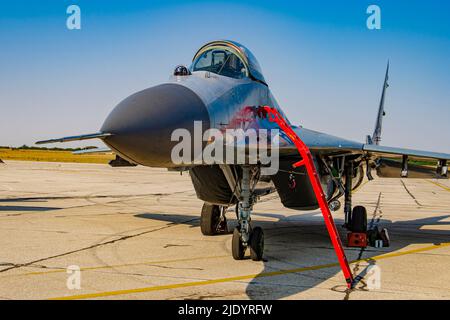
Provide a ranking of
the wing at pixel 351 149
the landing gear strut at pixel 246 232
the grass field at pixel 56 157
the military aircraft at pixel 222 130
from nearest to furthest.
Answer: the military aircraft at pixel 222 130 < the landing gear strut at pixel 246 232 < the wing at pixel 351 149 < the grass field at pixel 56 157

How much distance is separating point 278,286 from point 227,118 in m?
2.61

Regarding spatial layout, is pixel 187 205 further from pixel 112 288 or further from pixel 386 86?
pixel 112 288

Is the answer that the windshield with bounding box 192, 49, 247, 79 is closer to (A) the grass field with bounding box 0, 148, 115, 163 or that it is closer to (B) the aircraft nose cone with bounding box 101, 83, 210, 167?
(B) the aircraft nose cone with bounding box 101, 83, 210, 167

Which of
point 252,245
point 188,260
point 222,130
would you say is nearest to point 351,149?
point 252,245

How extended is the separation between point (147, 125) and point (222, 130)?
1895mm

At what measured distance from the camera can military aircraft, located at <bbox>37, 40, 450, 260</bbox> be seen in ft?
17.6

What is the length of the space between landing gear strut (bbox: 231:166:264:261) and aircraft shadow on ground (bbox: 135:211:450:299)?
0.29 m

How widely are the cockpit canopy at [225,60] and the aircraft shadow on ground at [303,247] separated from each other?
11.0 ft

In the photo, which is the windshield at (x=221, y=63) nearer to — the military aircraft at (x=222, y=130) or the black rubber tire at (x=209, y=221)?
the military aircraft at (x=222, y=130)

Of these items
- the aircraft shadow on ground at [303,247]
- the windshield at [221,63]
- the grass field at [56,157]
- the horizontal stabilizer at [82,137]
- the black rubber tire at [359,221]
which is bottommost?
the grass field at [56,157]

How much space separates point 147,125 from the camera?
209 inches

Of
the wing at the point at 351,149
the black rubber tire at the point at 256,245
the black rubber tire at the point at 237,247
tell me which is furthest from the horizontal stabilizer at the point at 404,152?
the black rubber tire at the point at 237,247

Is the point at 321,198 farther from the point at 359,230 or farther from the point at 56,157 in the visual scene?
the point at 56,157

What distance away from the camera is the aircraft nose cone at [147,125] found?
5.22m
